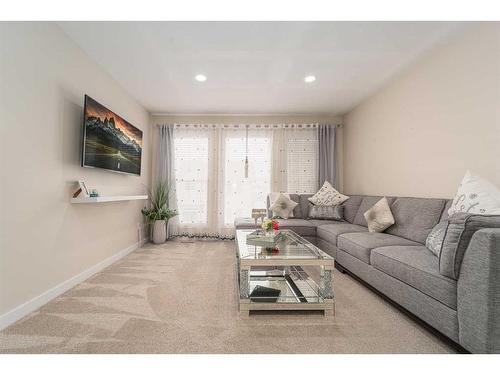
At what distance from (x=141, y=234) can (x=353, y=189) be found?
13.0 ft

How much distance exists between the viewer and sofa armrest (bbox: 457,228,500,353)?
1.23 m

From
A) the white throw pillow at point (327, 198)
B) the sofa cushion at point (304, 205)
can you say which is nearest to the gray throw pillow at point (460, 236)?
the white throw pillow at point (327, 198)

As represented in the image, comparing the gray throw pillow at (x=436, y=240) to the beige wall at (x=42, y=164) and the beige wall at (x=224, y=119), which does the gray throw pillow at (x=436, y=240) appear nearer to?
the beige wall at (x=42, y=164)

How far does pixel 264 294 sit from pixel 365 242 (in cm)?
117

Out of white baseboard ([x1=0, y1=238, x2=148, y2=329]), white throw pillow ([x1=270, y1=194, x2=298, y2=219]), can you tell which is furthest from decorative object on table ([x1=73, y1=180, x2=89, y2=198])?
white throw pillow ([x1=270, y1=194, x2=298, y2=219])

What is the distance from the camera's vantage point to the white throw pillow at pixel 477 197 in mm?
1802

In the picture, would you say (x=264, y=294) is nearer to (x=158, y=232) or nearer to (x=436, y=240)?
(x=436, y=240)

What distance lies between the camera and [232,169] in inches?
195

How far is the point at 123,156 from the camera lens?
3.40 meters

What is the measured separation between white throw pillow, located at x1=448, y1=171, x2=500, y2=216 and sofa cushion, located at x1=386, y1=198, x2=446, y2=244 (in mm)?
378

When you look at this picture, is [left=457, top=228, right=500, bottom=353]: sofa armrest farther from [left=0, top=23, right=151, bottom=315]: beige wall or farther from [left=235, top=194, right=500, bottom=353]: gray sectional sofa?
[left=0, top=23, right=151, bottom=315]: beige wall

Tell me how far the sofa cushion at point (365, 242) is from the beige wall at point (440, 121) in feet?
2.51
